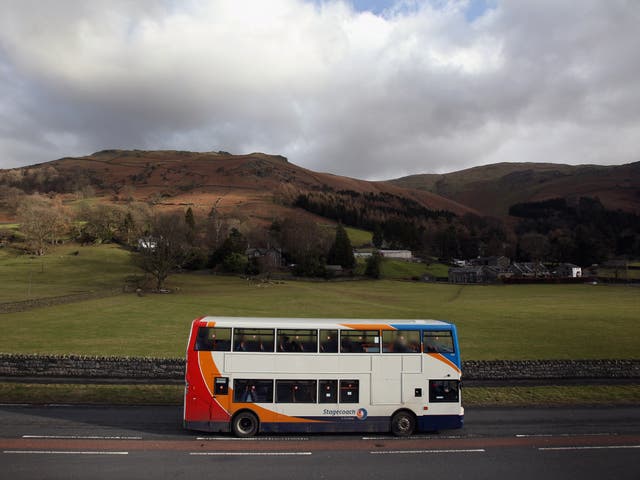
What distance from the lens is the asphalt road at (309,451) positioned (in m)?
15.1

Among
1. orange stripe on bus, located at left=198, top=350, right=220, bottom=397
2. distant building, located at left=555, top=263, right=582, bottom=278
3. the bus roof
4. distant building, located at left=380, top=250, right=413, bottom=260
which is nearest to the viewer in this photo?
orange stripe on bus, located at left=198, top=350, right=220, bottom=397

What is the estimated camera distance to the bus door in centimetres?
1817

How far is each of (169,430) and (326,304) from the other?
46829mm

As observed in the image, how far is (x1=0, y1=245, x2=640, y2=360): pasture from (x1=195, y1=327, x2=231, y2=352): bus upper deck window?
1645cm

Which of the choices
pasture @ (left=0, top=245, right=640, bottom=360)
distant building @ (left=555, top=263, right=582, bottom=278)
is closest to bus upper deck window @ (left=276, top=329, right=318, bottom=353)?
pasture @ (left=0, top=245, right=640, bottom=360)

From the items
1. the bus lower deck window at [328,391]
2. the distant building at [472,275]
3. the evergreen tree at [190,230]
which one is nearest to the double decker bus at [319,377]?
the bus lower deck window at [328,391]

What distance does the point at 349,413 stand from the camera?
1850cm

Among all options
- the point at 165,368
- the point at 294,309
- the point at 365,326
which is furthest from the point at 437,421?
the point at 294,309

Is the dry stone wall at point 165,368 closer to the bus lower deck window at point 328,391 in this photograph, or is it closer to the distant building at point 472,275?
the bus lower deck window at point 328,391

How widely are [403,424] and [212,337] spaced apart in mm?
8984

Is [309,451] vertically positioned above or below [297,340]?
below

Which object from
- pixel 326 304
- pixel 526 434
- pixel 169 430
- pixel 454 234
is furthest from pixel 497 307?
pixel 454 234

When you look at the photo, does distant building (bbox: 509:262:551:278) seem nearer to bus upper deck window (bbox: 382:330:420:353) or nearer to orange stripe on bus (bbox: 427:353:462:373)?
orange stripe on bus (bbox: 427:353:462:373)

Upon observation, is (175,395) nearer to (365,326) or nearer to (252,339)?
(252,339)
